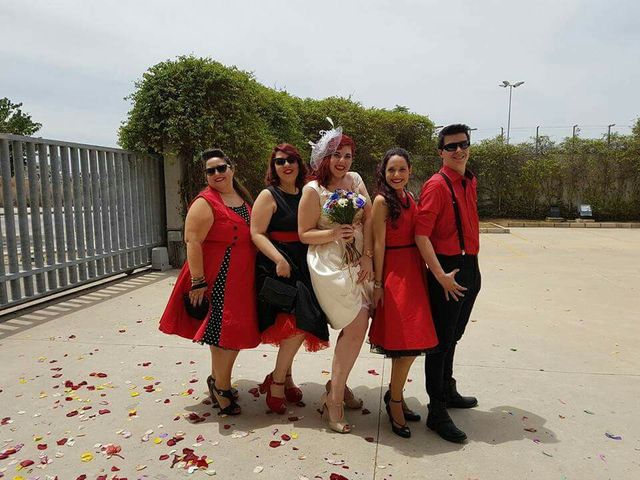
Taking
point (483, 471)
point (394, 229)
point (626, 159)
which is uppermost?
point (626, 159)

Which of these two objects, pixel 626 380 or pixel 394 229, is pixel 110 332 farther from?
pixel 626 380

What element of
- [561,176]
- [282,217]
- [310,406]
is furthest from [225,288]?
[561,176]

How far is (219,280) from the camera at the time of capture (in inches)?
117

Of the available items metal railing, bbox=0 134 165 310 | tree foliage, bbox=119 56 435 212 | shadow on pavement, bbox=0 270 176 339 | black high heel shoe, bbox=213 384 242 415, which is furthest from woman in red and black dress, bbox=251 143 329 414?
tree foliage, bbox=119 56 435 212

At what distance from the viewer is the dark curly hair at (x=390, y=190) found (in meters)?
2.71

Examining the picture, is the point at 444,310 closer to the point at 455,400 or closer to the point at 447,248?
the point at 447,248

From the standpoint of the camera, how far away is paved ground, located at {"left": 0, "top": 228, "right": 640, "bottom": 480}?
98.0 inches

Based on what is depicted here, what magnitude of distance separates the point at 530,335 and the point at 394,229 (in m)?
2.72

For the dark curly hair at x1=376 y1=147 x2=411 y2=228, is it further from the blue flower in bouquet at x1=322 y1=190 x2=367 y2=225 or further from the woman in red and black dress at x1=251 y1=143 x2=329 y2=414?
the woman in red and black dress at x1=251 y1=143 x2=329 y2=414

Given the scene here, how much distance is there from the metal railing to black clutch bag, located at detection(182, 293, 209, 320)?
3.19 m

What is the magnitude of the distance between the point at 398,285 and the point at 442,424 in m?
0.87

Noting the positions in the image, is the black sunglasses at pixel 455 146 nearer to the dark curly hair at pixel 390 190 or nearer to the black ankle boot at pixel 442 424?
the dark curly hair at pixel 390 190

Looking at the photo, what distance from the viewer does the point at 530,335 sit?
465cm

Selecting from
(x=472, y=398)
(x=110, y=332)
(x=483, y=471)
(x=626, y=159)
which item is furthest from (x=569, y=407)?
(x=626, y=159)
